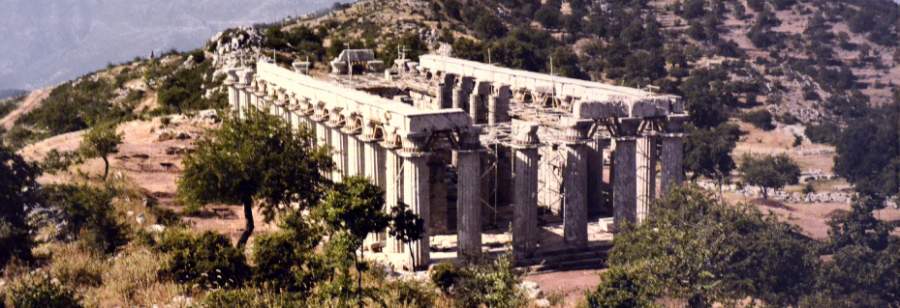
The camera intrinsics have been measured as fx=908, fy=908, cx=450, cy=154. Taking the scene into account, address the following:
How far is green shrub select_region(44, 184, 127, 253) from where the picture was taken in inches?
922

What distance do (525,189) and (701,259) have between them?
→ 19.2 feet

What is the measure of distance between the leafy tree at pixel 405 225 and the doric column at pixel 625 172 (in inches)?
254

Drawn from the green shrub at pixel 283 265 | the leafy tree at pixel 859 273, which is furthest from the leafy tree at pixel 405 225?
the leafy tree at pixel 859 273

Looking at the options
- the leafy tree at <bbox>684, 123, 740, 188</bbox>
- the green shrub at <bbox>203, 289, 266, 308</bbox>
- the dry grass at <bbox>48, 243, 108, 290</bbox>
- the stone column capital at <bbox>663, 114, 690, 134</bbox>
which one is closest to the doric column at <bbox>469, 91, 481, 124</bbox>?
the stone column capital at <bbox>663, 114, 690, 134</bbox>

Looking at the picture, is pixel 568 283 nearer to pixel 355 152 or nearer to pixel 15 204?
pixel 355 152

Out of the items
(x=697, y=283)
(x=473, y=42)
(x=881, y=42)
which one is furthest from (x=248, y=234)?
(x=881, y=42)

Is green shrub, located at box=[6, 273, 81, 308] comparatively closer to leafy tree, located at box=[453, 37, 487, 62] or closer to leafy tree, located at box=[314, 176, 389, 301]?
leafy tree, located at box=[314, 176, 389, 301]

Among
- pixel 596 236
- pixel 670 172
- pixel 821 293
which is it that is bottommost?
pixel 821 293

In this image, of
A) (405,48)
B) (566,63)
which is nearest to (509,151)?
(405,48)

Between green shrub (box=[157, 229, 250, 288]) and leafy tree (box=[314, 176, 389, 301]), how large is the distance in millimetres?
2123

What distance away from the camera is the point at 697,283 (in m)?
21.1

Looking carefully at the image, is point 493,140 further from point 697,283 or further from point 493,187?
point 697,283

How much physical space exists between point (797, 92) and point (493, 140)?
2917 inches

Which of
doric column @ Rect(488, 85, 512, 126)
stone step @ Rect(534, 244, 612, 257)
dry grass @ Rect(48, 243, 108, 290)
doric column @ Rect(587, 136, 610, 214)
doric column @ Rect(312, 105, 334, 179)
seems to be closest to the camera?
dry grass @ Rect(48, 243, 108, 290)
